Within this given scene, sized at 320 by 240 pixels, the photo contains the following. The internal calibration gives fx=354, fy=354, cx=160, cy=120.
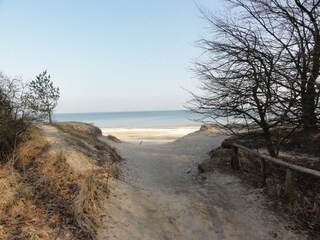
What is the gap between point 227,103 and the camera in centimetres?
856

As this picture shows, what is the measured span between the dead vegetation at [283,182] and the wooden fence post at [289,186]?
3.8 inches

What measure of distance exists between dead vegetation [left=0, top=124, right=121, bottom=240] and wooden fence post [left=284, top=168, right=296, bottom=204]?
11.0 ft

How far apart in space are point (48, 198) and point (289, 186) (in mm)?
4301

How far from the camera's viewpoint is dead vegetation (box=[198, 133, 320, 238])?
6254 mm

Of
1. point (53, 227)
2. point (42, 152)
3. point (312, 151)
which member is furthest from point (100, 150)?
point (312, 151)

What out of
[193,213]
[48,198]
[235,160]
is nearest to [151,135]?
[235,160]

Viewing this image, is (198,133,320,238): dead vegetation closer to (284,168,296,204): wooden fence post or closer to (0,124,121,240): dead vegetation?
(284,168,296,204): wooden fence post

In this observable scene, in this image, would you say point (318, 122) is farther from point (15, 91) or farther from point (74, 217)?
point (15, 91)

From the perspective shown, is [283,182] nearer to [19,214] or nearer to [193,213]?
[193,213]

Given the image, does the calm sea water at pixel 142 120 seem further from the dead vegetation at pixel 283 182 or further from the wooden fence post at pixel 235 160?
the wooden fence post at pixel 235 160

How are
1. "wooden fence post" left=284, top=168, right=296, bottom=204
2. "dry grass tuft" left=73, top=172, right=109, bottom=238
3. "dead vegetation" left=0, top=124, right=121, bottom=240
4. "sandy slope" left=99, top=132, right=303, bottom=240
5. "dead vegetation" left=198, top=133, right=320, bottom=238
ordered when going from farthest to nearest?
"wooden fence post" left=284, top=168, right=296, bottom=204
"dead vegetation" left=198, top=133, right=320, bottom=238
"sandy slope" left=99, top=132, right=303, bottom=240
"dry grass tuft" left=73, top=172, right=109, bottom=238
"dead vegetation" left=0, top=124, right=121, bottom=240

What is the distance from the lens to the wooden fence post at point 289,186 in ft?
21.4

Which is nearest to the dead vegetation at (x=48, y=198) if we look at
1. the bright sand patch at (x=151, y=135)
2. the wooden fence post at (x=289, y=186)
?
the wooden fence post at (x=289, y=186)

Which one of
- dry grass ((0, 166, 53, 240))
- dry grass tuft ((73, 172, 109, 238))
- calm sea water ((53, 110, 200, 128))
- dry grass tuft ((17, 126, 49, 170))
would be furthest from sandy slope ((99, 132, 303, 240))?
calm sea water ((53, 110, 200, 128))
